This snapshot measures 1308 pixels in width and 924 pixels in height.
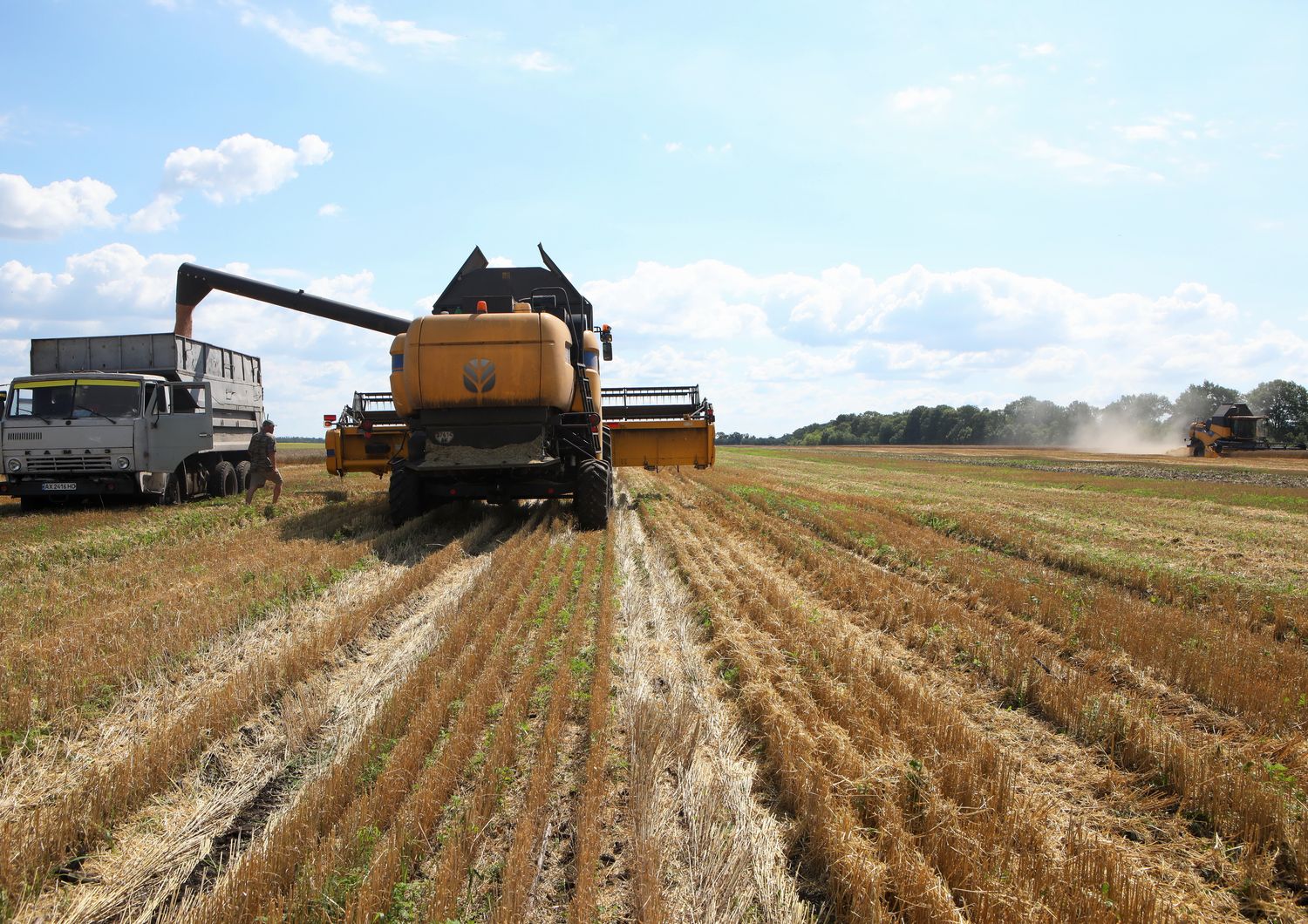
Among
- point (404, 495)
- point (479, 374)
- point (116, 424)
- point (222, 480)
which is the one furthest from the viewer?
point (222, 480)

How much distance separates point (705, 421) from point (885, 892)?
13002 mm

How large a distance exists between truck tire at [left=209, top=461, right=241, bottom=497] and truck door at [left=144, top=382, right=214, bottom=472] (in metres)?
0.99

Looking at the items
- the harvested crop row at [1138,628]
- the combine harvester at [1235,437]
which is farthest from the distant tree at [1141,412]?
the harvested crop row at [1138,628]

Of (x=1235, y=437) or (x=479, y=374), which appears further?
(x=1235, y=437)

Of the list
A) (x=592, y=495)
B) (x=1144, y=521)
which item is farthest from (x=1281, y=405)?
(x=592, y=495)

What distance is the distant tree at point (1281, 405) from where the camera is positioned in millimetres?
60400

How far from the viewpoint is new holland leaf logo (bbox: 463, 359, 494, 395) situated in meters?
11.6

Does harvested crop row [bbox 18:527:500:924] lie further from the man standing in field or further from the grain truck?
the grain truck

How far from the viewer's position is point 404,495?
39.0ft

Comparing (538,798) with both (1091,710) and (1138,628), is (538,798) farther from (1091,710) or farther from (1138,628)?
(1138,628)

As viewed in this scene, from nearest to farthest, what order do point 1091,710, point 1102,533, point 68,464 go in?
point 1091,710, point 1102,533, point 68,464

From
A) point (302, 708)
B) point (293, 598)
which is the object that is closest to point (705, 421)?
point (293, 598)

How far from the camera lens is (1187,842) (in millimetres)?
3527

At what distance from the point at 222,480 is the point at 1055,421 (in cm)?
8443
